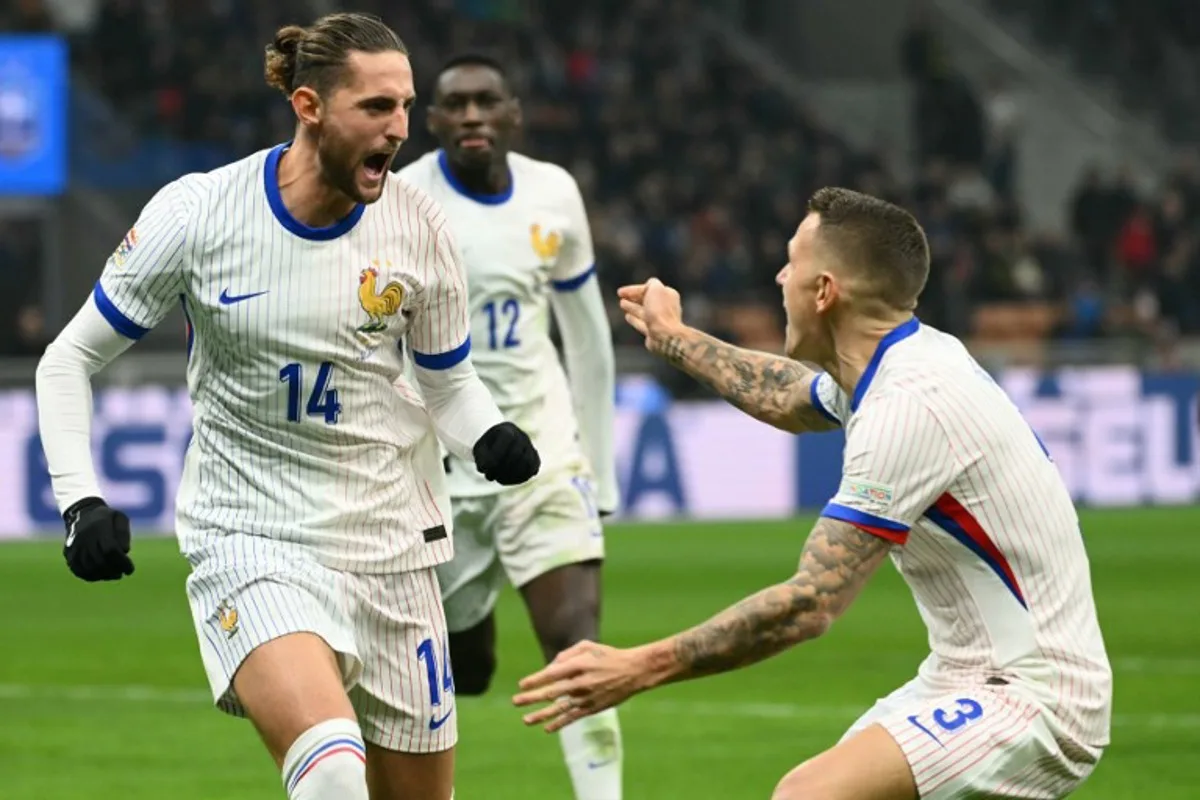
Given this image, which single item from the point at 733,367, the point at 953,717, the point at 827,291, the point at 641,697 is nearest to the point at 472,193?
the point at 733,367

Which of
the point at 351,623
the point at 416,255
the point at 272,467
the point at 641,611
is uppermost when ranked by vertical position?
the point at 416,255

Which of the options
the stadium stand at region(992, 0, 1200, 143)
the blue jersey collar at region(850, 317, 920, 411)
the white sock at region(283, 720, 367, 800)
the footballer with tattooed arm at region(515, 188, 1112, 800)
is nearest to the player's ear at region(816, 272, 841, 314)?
the footballer with tattooed arm at region(515, 188, 1112, 800)

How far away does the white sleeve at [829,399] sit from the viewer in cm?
570

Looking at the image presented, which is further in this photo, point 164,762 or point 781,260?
point 781,260

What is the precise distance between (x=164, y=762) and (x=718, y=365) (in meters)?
4.61

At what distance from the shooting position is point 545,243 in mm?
8219

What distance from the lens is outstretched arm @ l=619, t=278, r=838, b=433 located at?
588cm

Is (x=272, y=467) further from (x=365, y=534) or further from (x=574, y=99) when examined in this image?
(x=574, y=99)

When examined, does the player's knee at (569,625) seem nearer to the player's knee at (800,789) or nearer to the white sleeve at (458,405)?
the white sleeve at (458,405)

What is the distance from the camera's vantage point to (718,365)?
19.9 feet

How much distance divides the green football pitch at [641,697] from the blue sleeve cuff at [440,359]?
11.1 ft

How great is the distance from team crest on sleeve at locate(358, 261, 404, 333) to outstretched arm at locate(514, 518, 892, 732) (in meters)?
1.15

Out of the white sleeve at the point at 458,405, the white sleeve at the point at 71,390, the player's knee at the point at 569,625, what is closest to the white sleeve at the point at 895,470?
the white sleeve at the point at 458,405

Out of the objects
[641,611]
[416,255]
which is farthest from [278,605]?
[641,611]
